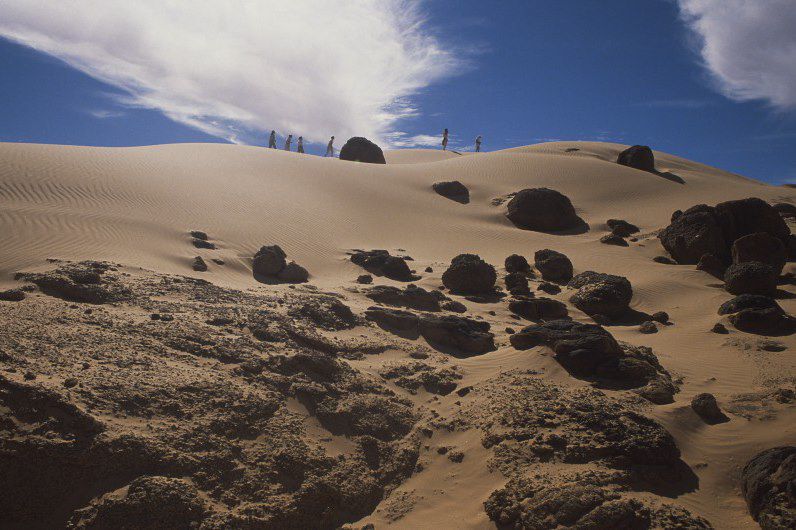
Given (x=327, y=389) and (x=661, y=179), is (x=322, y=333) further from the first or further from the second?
(x=661, y=179)

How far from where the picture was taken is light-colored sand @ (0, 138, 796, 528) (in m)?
4.78

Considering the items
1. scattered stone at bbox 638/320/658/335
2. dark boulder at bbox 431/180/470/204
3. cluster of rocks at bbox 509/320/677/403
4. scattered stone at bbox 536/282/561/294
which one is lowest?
cluster of rocks at bbox 509/320/677/403

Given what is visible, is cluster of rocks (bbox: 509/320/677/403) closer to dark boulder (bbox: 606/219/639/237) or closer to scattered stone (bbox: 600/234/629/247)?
scattered stone (bbox: 600/234/629/247)

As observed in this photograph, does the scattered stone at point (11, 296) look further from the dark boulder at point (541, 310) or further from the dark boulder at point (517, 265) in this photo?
the dark boulder at point (517, 265)

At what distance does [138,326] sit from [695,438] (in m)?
6.54

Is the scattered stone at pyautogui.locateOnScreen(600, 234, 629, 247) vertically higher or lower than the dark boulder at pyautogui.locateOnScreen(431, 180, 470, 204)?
lower

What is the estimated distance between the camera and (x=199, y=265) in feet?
35.6

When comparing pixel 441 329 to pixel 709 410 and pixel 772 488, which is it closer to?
pixel 709 410

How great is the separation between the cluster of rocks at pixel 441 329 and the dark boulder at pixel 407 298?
4.21 ft

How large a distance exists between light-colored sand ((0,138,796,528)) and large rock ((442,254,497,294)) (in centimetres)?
75

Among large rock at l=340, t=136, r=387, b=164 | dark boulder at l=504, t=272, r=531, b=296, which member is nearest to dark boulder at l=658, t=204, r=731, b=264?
dark boulder at l=504, t=272, r=531, b=296

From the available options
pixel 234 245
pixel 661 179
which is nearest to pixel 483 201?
pixel 661 179

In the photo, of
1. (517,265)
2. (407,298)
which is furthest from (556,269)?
(407,298)

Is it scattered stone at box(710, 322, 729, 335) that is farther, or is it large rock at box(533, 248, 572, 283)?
large rock at box(533, 248, 572, 283)
